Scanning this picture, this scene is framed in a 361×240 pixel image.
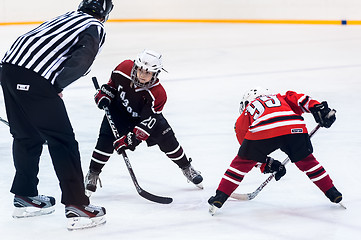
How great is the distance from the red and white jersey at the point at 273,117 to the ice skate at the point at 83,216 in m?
0.70

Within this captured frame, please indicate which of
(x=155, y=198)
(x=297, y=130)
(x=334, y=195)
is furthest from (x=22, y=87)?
(x=334, y=195)

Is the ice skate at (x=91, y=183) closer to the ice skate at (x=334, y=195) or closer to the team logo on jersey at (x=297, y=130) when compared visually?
the team logo on jersey at (x=297, y=130)

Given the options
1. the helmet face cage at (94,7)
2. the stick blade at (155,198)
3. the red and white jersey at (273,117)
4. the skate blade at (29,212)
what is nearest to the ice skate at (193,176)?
the stick blade at (155,198)

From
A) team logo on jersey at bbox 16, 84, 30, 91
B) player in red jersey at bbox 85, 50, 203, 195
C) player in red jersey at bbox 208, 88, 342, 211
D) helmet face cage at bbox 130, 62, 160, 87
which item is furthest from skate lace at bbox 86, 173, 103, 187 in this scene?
team logo on jersey at bbox 16, 84, 30, 91

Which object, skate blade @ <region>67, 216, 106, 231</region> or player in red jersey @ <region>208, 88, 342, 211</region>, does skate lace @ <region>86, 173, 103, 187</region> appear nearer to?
skate blade @ <region>67, 216, 106, 231</region>

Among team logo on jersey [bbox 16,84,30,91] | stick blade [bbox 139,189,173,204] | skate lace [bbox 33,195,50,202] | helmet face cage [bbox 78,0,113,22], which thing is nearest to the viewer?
team logo on jersey [bbox 16,84,30,91]

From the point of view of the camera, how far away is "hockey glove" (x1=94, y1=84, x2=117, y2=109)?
3.24 meters

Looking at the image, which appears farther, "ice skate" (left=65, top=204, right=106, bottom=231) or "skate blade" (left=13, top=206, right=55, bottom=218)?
"skate blade" (left=13, top=206, right=55, bottom=218)

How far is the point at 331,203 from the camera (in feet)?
10.3

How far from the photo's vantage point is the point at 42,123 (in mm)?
2764

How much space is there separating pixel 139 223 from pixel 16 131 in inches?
24.6

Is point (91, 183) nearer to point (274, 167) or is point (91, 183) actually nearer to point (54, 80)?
point (54, 80)

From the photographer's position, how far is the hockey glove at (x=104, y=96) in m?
3.24

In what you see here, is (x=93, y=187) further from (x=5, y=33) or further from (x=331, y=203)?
(x=5, y=33)
